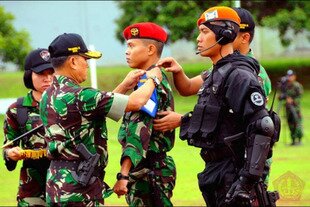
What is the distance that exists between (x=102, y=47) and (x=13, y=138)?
99.2ft

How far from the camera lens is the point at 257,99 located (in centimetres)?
634

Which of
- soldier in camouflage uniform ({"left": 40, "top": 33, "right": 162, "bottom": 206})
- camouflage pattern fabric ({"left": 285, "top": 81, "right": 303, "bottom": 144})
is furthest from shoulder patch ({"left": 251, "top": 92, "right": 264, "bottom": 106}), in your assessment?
camouflage pattern fabric ({"left": 285, "top": 81, "right": 303, "bottom": 144})

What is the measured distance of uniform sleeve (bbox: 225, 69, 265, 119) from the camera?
6336 mm

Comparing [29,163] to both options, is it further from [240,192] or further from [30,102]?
[240,192]

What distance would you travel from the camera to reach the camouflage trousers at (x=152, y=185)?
746 cm

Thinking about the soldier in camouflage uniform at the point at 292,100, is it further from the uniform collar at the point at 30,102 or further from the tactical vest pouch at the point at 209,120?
the tactical vest pouch at the point at 209,120

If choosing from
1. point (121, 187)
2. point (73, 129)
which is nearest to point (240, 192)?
point (121, 187)

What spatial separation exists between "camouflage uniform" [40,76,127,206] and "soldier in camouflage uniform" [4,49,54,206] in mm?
1165

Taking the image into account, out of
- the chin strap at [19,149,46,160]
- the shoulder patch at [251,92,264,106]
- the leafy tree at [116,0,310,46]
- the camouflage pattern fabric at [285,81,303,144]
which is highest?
the leafy tree at [116,0,310,46]

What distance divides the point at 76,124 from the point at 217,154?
990mm

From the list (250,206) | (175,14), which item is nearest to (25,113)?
(250,206)

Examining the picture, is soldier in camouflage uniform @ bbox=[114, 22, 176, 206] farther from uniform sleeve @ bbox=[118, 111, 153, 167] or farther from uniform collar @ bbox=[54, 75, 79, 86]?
uniform collar @ bbox=[54, 75, 79, 86]

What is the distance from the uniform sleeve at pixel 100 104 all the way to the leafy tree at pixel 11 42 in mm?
17622

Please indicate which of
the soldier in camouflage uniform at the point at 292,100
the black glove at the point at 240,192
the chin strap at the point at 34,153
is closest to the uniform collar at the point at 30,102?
the chin strap at the point at 34,153
